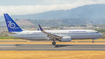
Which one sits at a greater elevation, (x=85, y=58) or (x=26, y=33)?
(x=26, y=33)

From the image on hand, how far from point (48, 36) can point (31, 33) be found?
5293mm

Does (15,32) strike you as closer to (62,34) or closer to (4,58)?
(62,34)

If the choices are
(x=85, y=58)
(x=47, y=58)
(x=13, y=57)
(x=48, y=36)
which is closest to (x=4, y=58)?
(x=13, y=57)

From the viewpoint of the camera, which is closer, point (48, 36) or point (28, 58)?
point (28, 58)

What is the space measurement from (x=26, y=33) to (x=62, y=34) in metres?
10.1

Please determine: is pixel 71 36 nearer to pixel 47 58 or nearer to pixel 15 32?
pixel 15 32

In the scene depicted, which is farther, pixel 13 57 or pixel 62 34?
pixel 62 34

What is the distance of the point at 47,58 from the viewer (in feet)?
81.0

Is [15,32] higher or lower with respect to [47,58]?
higher

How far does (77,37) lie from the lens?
140 feet

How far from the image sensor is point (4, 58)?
2481 cm

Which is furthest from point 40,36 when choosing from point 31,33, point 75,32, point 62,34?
point 75,32

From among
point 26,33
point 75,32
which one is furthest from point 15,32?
point 75,32

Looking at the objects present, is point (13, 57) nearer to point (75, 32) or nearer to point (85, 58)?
point (85, 58)
